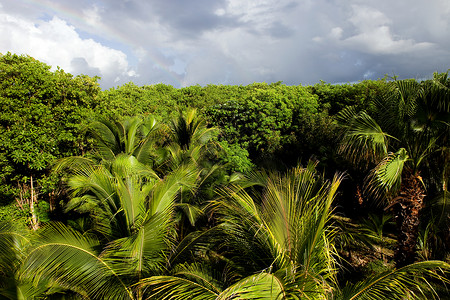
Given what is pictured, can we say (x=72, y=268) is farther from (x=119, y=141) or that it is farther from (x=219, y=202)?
(x=119, y=141)

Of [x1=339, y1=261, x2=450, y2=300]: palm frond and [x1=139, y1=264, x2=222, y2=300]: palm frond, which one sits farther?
[x1=139, y1=264, x2=222, y2=300]: palm frond

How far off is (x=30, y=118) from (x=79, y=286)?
635cm

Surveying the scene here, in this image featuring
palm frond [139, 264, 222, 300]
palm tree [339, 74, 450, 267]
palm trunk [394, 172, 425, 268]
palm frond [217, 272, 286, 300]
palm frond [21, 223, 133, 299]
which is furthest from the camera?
palm trunk [394, 172, 425, 268]

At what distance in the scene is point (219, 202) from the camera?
11.7 feet

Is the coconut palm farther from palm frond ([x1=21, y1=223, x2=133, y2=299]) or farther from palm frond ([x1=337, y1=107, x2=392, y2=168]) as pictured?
palm frond ([x1=337, y1=107, x2=392, y2=168])

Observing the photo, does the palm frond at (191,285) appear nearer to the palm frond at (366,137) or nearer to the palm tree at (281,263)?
the palm tree at (281,263)

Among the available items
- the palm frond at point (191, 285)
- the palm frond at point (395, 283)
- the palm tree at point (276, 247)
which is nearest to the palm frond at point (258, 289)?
the palm tree at point (276, 247)

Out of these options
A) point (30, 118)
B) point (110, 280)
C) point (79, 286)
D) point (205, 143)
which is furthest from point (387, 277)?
point (30, 118)

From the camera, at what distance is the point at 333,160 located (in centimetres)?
1036

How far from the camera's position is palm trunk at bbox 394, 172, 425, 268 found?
18.6 feet

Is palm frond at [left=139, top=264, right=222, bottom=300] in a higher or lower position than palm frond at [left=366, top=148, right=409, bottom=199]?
lower

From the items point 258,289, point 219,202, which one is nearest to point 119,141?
point 219,202

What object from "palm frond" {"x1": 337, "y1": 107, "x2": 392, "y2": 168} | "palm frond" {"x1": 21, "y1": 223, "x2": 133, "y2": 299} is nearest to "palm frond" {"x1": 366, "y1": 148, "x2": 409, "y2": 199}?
"palm frond" {"x1": 337, "y1": 107, "x2": 392, "y2": 168}

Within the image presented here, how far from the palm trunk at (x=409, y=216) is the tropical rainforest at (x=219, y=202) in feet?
0.08
